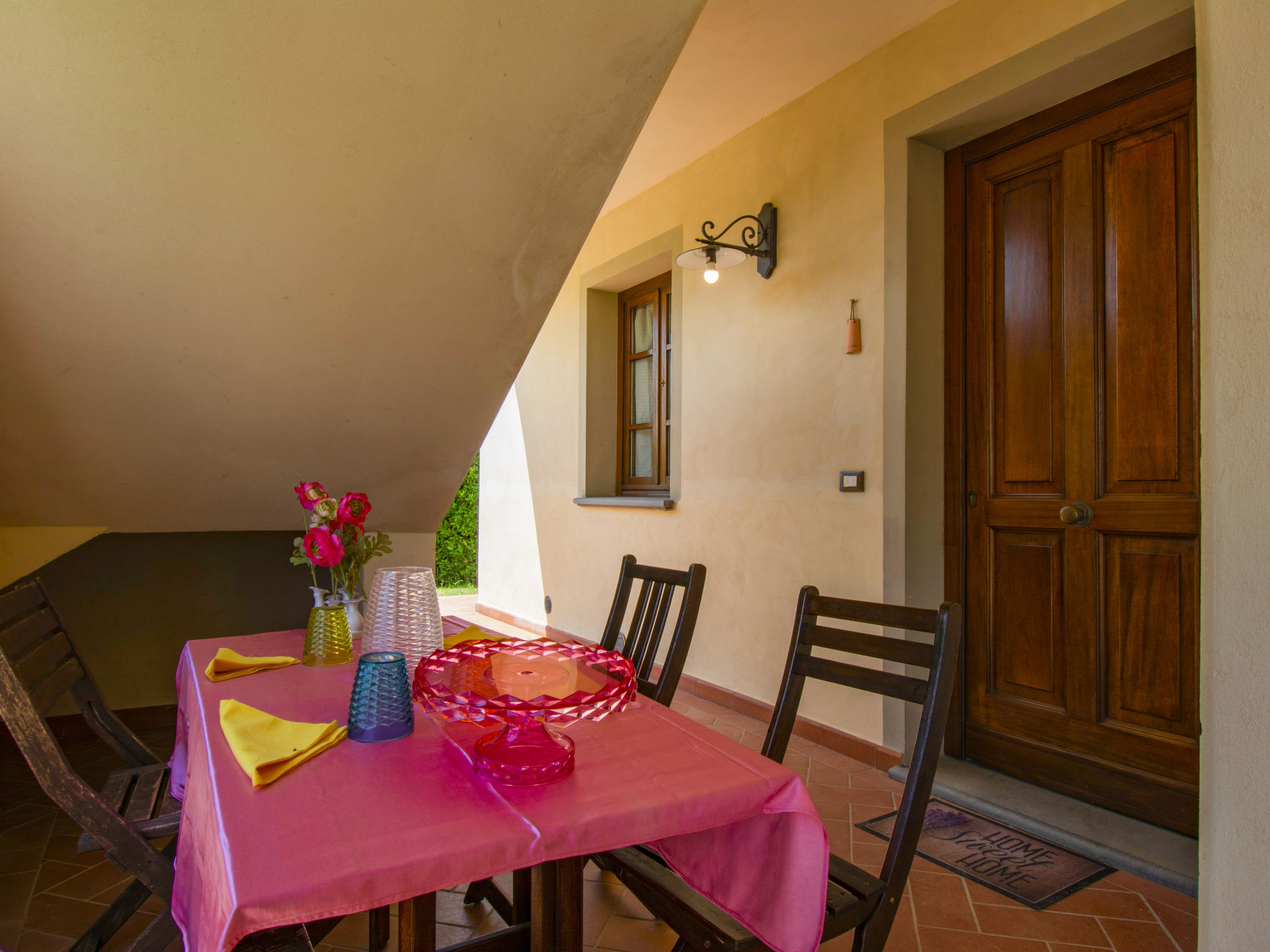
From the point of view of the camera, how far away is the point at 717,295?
3943mm

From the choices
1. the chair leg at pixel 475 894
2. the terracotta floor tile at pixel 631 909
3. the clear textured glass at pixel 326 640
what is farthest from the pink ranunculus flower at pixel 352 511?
the terracotta floor tile at pixel 631 909

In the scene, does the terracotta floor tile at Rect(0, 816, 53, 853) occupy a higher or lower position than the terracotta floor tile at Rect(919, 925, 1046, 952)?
lower

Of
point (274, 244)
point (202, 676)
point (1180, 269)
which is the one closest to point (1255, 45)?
point (1180, 269)

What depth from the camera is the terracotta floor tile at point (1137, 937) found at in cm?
181

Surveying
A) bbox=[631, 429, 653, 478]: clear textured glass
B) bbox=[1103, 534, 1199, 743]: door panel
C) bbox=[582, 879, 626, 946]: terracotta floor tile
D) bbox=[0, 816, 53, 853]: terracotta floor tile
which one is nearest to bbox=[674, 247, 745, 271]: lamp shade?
bbox=[631, 429, 653, 478]: clear textured glass

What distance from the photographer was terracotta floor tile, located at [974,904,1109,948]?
1.85 metres

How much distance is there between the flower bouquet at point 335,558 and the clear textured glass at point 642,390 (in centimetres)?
302

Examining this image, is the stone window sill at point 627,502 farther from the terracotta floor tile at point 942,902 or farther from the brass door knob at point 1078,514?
the terracotta floor tile at point 942,902

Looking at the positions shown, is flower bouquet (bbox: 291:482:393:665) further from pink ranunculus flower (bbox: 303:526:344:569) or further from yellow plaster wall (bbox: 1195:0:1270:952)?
yellow plaster wall (bbox: 1195:0:1270:952)

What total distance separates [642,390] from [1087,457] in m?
2.91

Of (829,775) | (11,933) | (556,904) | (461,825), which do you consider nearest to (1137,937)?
(829,775)

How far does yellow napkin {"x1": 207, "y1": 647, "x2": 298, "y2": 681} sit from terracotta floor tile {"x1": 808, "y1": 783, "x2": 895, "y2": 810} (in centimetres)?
187

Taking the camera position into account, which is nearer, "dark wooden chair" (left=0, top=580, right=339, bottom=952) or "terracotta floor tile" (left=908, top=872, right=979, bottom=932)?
"dark wooden chair" (left=0, top=580, right=339, bottom=952)

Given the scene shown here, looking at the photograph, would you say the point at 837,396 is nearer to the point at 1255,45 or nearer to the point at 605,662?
the point at 1255,45
